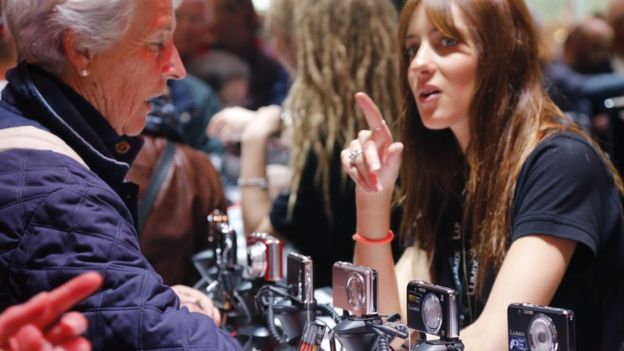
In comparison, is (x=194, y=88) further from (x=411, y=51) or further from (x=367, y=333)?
(x=367, y=333)

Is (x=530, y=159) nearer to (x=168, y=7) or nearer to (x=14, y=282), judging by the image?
(x=168, y=7)

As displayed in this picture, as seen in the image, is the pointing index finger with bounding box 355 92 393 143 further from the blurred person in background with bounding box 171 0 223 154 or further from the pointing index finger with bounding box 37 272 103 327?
the blurred person in background with bounding box 171 0 223 154

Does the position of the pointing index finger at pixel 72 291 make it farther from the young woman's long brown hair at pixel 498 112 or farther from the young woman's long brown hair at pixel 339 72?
the young woman's long brown hair at pixel 339 72

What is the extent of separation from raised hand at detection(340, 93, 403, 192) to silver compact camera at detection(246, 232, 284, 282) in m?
0.22

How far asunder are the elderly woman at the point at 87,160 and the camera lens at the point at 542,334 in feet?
1.61

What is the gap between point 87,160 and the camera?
1591 millimetres

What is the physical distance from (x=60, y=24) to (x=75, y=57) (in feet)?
0.22

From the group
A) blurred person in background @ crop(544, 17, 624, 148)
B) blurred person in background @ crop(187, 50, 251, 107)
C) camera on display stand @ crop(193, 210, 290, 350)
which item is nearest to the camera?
camera on display stand @ crop(193, 210, 290, 350)

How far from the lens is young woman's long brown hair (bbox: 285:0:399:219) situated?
2.87 metres

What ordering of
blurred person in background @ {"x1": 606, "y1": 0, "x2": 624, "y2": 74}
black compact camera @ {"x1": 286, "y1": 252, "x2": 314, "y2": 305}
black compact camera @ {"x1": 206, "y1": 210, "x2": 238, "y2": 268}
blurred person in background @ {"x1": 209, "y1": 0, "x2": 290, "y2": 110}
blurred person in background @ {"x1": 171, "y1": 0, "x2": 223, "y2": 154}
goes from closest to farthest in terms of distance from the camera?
black compact camera @ {"x1": 286, "y1": 252, "x2": 314, "y2": 305} < black compact camera @ {"x1": 206, "y1": 210, "x2": 238, "y2": 268} < blurred person in background @ {"x1": 171, "y1": 0, "x2": 223, "y2": 154} < blurred person in background @ {"x1": 209, "y1": 0, "x2": 290, "y2": 110} < blurred person in background @ {"x1": 606, "y1": 0, "x2": 624, "y2": 74}

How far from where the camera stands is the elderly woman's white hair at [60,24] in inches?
63.4

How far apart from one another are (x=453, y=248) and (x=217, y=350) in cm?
87

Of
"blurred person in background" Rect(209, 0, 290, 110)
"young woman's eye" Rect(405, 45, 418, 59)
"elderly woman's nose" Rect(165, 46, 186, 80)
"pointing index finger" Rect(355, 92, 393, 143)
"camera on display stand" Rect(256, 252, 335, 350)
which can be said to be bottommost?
"camera on display stand" Rect(256, 252, 335, 350)

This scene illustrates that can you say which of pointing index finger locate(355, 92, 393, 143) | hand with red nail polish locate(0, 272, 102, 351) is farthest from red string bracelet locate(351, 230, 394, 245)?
hand with red nail polish locate(0, 272, 102, 351)
